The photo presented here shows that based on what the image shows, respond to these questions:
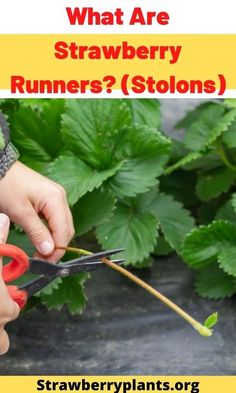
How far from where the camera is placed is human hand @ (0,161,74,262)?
1263mm

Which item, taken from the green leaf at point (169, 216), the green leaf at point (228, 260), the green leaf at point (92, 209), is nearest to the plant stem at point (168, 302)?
the green leaf at point (92, 209)

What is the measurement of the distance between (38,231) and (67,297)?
0.87ft

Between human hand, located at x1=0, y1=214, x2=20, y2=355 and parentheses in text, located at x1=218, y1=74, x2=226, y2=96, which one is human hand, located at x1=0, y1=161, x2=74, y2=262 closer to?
human hand, located at x1=0, y1=214, x2=20, y2=355

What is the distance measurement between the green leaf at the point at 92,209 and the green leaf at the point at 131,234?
0.35 feet

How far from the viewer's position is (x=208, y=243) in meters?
1.55

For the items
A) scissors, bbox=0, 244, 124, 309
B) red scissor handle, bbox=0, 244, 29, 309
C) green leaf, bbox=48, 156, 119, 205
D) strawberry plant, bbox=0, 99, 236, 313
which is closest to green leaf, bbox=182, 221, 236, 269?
strawberry plant, bbox=0, 99, 236, 313

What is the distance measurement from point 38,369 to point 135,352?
20 centimetres

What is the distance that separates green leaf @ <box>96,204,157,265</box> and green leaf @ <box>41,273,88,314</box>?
0.12 m

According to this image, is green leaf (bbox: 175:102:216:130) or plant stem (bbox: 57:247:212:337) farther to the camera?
green leaf (bbox: 175:102:216:130)

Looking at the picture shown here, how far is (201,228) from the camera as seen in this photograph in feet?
5.01

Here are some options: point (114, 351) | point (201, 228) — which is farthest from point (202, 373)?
point (201, 228)

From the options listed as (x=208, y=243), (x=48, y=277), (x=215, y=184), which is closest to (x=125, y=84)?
(x=215, y=184)

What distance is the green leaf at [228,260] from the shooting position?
149 cm
